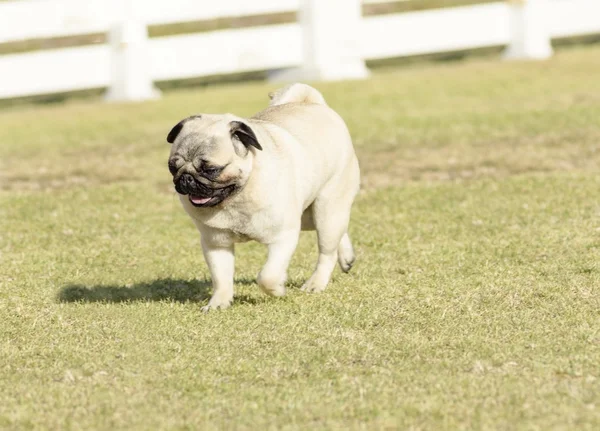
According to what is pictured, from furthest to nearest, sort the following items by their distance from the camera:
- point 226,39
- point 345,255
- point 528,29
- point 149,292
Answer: point 528,29, point 226,39, point 345,255, point 149,292

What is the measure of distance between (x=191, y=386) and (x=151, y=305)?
182 cm

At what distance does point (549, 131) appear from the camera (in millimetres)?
15219

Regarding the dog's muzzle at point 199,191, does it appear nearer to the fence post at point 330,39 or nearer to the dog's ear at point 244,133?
the dog's ear at point 244,133

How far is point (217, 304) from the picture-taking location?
7648mm

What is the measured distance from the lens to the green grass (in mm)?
5738

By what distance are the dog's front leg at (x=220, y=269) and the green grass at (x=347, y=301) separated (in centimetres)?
12

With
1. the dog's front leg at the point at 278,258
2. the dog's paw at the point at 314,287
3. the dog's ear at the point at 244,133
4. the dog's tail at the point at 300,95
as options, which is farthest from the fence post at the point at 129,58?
the dog's ear at the point at 244,133

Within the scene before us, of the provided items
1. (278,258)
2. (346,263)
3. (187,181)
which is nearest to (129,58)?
(346,263)

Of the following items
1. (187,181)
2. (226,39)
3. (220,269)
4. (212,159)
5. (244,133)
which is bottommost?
(226,39)

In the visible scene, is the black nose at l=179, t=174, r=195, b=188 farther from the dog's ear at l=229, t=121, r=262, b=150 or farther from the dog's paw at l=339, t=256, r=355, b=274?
the dog's paw at l=339, t=256, r=355, b=274

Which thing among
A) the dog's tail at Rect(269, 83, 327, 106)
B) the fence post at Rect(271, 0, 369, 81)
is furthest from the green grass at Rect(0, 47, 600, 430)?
the fence post at Rect(271, 0, 369, 81)

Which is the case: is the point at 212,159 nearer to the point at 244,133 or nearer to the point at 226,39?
the point at 244,133

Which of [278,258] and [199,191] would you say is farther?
[278,258]

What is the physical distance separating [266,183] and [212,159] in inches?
16.1
